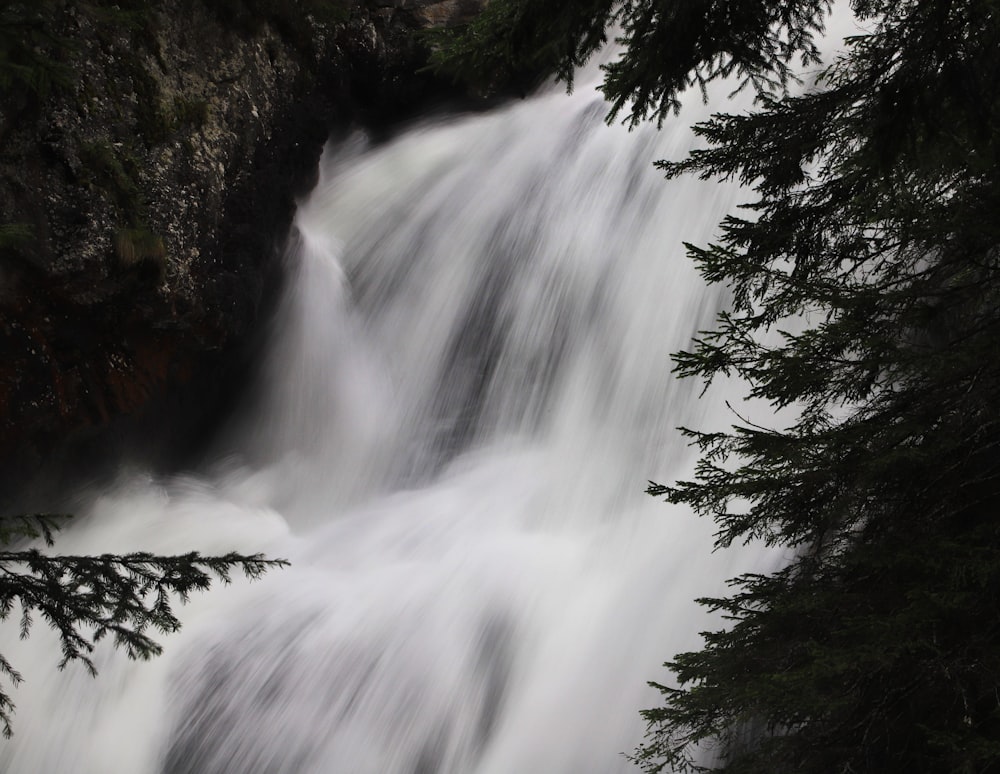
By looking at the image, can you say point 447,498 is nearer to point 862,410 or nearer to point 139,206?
point 139,206

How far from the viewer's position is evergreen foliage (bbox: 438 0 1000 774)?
297 cm

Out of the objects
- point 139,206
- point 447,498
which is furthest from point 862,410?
point 139,206

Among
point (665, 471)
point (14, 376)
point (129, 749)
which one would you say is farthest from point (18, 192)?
point (665, 471)

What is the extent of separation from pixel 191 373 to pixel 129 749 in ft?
13.1

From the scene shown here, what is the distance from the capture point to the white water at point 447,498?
18.5 feet

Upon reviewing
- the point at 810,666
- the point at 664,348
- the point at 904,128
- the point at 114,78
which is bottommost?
the point at 810,666

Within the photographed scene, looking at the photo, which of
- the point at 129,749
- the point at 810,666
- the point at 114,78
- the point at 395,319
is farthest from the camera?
the point at 395,319

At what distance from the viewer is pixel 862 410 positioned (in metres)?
3.61

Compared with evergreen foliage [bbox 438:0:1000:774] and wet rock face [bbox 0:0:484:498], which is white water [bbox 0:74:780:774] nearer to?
wet rock face [bbox 0:0:484:498]

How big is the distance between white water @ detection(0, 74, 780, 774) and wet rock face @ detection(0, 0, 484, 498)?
979 mm

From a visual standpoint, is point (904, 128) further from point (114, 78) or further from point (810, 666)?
point (114, 78)

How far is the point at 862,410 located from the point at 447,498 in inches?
200

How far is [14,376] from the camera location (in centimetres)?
710

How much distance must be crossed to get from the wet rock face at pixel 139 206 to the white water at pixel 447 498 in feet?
3.21
